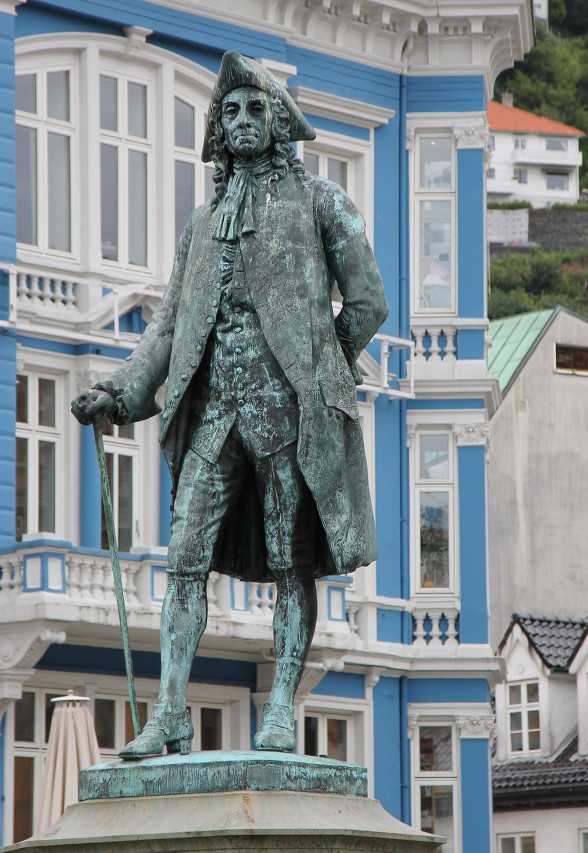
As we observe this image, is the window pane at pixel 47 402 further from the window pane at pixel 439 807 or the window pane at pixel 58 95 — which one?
the window pane at pixel 439 807

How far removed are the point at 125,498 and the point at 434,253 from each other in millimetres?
6144

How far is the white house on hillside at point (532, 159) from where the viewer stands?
11656 cm

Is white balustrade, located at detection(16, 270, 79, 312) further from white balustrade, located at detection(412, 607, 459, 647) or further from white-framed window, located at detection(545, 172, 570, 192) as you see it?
white-framed window, located at detection(545, 172, 570, 192)

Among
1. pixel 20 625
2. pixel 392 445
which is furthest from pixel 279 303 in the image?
pixel 392 445

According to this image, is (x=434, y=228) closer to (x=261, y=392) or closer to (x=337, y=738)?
(x=337, y=738)

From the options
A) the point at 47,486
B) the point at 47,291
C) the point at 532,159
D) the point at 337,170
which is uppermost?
the point at 532,159

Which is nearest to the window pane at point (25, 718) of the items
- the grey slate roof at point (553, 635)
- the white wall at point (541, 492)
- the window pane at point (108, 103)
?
the window pane at point (108, 103)

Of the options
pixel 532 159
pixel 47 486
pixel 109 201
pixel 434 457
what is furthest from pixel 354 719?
pixel 532 159

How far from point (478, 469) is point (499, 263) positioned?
6549 centimetres

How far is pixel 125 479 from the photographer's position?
2723 cm

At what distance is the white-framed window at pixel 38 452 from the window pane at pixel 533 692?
584 inches

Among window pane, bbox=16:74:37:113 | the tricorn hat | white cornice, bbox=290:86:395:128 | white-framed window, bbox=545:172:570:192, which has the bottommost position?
the tricorn hat

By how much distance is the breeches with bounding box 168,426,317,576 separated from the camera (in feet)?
32.0

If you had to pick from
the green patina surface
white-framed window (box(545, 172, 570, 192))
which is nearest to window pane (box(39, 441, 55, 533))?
the green patina surface
